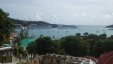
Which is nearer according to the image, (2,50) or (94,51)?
(2,50)

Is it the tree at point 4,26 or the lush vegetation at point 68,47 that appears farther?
the lush vegetation at point 68,47

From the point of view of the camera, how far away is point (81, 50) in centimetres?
4872

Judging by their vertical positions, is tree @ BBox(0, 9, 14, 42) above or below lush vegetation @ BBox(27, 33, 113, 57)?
above

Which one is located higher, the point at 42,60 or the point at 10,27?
the point at 10,27

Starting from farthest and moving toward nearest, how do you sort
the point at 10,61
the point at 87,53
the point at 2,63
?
the point at 87,53, the point at 10,61, the point at 2,63

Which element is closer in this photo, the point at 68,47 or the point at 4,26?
the point at 4,26

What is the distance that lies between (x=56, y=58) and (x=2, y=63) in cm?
548

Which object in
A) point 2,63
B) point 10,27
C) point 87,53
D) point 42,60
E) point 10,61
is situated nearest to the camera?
point 2,63

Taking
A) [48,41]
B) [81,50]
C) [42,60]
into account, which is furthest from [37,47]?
[42,60]

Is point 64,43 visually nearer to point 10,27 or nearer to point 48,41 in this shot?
point 48,41

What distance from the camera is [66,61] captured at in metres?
27.5

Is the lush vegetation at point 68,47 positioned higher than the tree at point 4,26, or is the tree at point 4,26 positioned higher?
the tree at point 4,26

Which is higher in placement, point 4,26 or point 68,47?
point 4,26

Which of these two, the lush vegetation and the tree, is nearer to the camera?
the tree
